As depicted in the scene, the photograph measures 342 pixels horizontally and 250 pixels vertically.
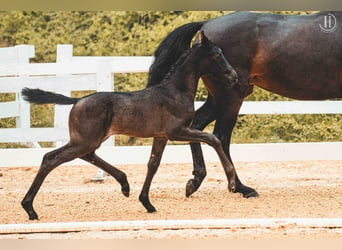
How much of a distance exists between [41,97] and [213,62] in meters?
1.50

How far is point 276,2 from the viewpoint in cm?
486

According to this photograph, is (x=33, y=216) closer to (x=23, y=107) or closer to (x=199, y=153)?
(x=199, y=153)

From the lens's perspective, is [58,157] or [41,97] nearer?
[58,157]

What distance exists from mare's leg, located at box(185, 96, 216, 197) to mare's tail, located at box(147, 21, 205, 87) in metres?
0.90

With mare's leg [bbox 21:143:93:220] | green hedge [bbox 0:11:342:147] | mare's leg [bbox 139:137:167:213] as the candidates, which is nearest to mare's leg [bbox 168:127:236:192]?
mare's leg [bbox 139:137:167:213]

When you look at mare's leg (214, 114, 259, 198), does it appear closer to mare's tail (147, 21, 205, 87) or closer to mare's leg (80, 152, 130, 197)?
mare's tail (147, 21, 205, 87)

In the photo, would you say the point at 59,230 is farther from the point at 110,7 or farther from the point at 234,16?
the point at 234,16

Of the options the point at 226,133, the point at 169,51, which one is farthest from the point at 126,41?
the point at 169,51

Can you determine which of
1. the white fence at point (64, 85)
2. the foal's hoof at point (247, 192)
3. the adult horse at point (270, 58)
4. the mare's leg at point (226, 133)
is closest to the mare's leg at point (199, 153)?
the adult horse at point (270, 58)

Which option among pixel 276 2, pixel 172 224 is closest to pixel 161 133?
pixel 172 224

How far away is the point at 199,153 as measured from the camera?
7156mm

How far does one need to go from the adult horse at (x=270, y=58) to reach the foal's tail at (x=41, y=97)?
1.72 metres

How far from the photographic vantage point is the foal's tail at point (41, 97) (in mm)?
5902

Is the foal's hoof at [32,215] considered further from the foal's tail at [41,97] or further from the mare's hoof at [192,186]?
the mare's hoof at [192,186]
